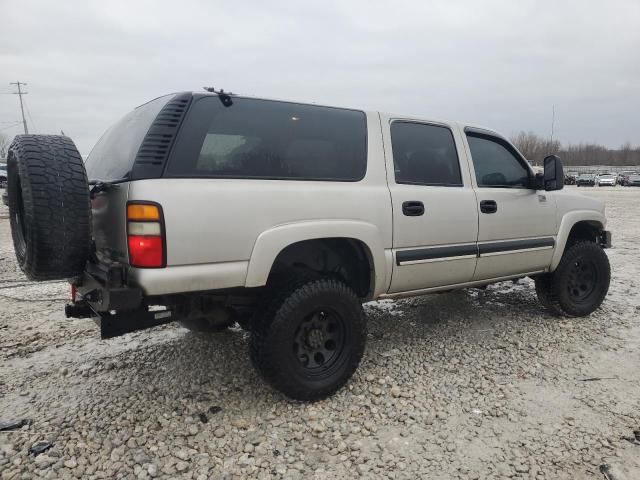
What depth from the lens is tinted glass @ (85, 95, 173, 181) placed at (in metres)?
2.52

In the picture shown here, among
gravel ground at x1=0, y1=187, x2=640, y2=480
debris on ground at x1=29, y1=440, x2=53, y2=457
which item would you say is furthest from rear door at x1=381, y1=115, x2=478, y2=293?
debris on ground at x1=29, y1=440, x2=53, y2=457

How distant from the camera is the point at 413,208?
10.5 ft

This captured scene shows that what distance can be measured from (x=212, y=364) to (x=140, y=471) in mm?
1173

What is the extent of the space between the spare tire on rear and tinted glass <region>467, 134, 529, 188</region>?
9.33 feet

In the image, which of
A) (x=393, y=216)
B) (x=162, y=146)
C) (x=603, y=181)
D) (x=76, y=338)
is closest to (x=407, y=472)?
(x=393, y=216)

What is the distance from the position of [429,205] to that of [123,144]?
2.04 m

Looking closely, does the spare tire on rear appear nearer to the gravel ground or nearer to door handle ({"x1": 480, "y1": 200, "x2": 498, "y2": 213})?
the gravel ground

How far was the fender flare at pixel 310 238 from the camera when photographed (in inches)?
101

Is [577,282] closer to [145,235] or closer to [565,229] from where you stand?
[565,229]

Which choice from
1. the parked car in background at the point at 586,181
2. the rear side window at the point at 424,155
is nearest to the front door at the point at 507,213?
the rear side window at the point at 424,155

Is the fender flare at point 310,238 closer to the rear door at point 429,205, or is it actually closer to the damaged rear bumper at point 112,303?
the rear door at point 429,205

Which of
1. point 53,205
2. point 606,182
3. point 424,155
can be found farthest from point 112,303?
point 606,182

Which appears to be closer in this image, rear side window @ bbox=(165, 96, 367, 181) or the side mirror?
rear side window @ bbox=(165, 96, 367, 181)

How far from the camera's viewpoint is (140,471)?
7.43ft
